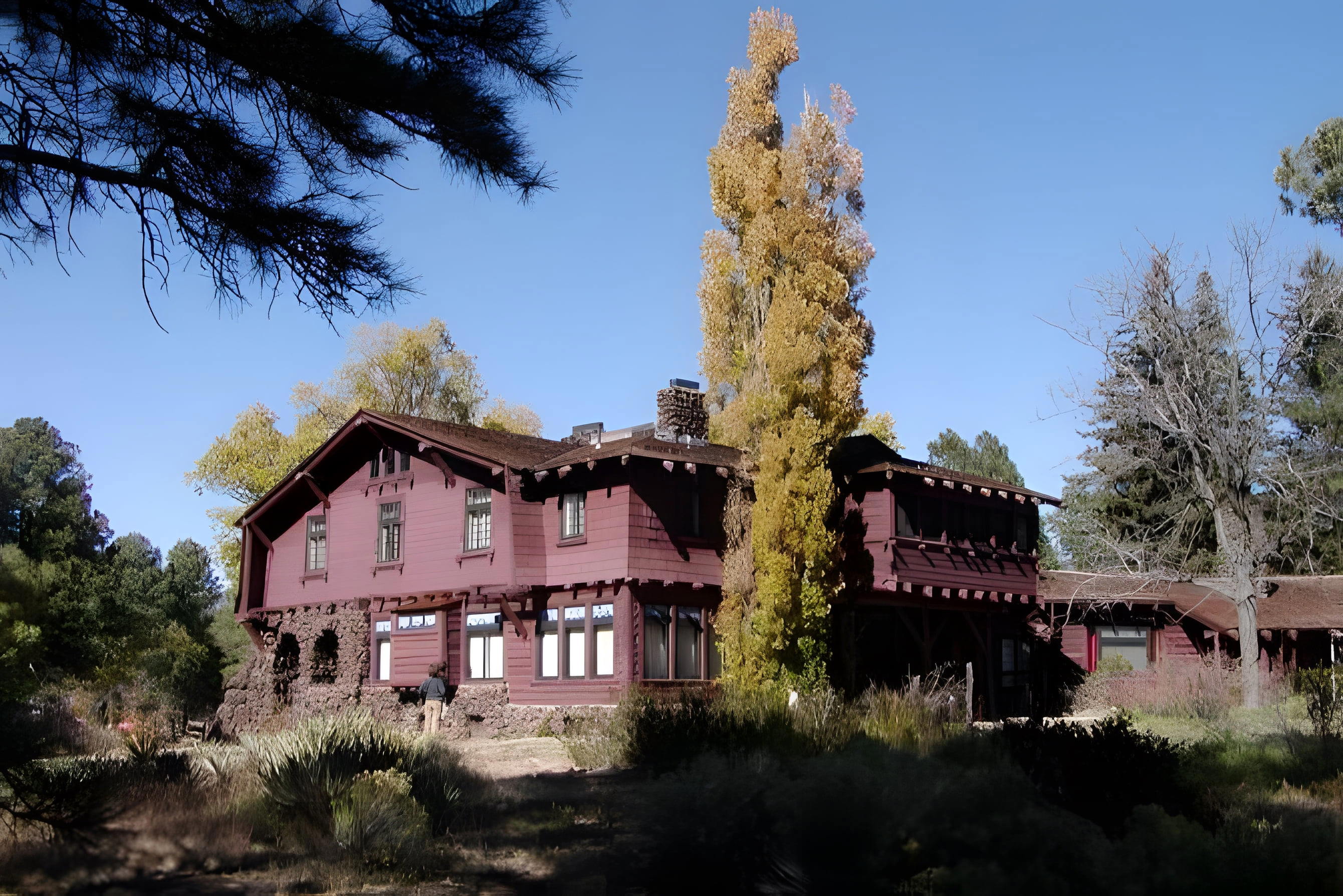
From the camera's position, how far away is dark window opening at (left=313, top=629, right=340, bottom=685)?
32000mm

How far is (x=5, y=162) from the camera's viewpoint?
348 inches

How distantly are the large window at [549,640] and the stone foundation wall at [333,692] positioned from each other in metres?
0.90

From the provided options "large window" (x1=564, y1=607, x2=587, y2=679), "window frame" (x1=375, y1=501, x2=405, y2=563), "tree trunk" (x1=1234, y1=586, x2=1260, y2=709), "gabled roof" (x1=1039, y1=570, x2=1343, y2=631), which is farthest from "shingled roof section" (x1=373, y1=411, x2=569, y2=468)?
"tree trunk" (x1=1234, y1=586, x2=1260, y2=709)

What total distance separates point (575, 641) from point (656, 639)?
1848mm

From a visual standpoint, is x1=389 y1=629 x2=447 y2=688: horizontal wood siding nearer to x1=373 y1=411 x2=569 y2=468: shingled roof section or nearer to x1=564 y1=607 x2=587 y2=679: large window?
x1=564 y1=607 x2=587 y2=679: large window

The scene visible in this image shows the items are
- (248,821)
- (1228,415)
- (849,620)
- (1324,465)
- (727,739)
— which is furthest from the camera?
(1324,465)

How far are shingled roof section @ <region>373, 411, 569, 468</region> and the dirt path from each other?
245 inches

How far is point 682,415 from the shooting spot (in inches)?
1176

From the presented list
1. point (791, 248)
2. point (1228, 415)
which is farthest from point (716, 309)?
point (1228, 415)

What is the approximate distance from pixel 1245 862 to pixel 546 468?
19486 millimetres

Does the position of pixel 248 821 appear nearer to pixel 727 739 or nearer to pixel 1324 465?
pixel 727 739

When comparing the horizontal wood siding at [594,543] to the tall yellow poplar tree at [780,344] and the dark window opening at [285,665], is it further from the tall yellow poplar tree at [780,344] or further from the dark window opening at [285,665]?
the dark window opening at [285,665]

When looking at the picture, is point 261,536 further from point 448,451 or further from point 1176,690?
point 1176,690

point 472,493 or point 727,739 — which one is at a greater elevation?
point 472,493
